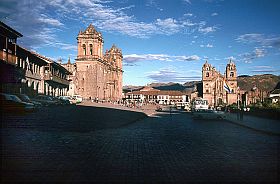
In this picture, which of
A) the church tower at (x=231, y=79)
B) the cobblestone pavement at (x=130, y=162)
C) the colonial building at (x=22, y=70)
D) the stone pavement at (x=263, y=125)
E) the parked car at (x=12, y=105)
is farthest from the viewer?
the church tower at (x=231, y=79)

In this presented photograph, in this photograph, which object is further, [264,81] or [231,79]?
[231,79]

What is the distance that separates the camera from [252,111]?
3316 centimetres

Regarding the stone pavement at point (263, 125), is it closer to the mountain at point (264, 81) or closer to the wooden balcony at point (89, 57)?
the wooden balcony at point (89, 57)

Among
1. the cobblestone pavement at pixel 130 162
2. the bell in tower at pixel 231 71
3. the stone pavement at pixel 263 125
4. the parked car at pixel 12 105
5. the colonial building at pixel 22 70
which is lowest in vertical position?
the stone pavement at pixel 263 125

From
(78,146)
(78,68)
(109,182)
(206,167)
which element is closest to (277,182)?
(206,167)

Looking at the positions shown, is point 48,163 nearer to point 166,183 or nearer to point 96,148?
point 96,148

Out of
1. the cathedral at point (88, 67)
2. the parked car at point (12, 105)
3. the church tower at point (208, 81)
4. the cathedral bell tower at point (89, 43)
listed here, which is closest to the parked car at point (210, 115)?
the parked car at point (12, 105)

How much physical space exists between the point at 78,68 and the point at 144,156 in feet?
212

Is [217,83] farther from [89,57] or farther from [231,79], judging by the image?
[89,57]

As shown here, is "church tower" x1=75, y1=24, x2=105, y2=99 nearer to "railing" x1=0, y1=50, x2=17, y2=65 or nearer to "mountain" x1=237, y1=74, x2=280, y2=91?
"railing" x1=0, y1=50, x2=17, y2=65

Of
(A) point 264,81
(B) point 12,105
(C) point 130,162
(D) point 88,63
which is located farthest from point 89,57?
(C) point 130,162

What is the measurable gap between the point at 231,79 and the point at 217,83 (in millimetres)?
4974

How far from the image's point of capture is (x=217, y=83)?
94562mm

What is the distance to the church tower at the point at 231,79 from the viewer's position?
3524 inches
